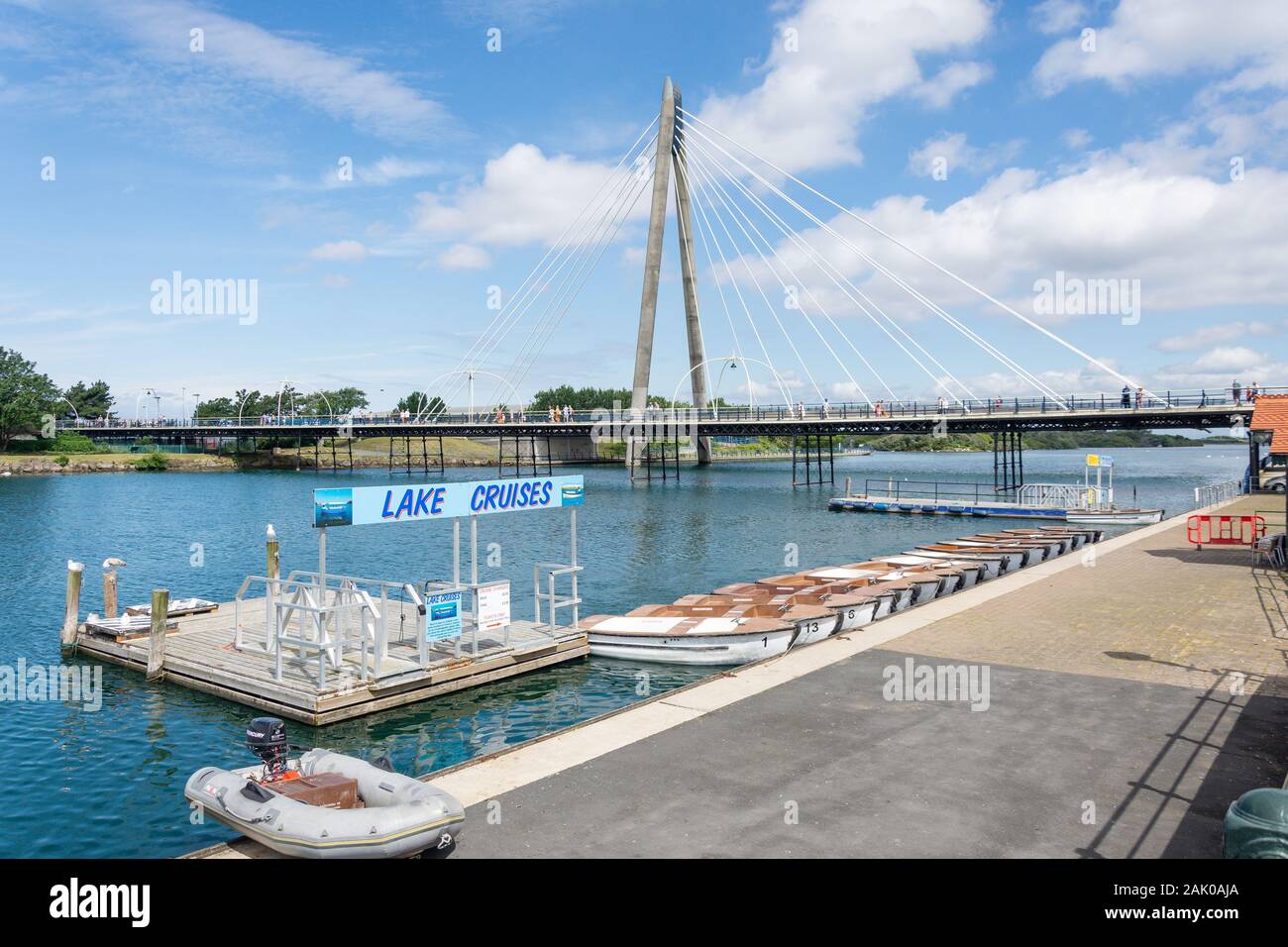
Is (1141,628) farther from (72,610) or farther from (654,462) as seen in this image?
(654,462)

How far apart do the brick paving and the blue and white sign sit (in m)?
9.72

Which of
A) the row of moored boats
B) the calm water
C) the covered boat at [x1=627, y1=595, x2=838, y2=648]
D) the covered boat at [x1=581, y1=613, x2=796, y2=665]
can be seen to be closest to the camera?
the calm water

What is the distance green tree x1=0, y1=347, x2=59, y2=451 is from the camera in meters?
125

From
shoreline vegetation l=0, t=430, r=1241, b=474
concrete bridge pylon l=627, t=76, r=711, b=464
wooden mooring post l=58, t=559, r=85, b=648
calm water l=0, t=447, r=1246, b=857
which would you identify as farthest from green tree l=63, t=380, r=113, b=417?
wooden mooring post l=58, t=559, r=85, b=648

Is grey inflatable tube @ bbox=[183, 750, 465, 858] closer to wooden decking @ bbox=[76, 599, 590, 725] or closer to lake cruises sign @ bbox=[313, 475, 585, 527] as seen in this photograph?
lake cruises sign @ bbox=[313, 475, 585, 527]

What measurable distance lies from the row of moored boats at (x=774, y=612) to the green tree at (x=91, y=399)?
7343 inches

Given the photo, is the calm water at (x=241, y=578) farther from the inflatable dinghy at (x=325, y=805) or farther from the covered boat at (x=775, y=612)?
the covered boat at (x=775, y=612)

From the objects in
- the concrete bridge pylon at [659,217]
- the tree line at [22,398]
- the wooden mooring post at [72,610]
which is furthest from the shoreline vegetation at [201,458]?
the wooden mooring post at [72,610]

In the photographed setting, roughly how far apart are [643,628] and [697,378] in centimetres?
8882
